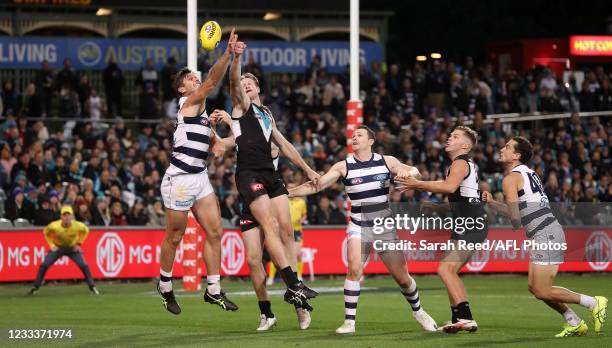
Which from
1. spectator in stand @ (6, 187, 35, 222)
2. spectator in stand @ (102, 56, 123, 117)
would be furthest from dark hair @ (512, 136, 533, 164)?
spectator in stand @ (102, 56, 123, 117)

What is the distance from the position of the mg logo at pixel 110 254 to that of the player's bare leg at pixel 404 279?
42.3 ft

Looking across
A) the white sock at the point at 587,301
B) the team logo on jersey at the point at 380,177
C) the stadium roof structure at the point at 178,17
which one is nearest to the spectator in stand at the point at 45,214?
the stadium roof structure at the point at 178,17

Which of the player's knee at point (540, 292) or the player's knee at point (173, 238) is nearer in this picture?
the player's knee at point (540, 292)

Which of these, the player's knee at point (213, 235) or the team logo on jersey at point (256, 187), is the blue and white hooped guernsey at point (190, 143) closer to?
the team logo on jersey at point (256, 187)

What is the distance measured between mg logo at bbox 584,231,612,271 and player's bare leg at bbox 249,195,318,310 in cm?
1567

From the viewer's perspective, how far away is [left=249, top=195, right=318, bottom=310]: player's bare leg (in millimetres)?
14516

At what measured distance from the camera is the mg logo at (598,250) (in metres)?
29.3

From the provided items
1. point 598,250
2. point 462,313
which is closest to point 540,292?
point 462,313

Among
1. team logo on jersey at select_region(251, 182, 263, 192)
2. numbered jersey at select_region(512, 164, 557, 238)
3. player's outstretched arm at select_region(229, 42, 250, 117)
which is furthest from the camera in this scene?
team logo on jersey at select_region(251, 182, 263, 192)

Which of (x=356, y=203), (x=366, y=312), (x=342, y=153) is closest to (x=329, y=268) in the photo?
(x=342, y=153)

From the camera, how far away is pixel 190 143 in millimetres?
15062

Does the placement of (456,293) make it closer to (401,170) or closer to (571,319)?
(571,319)

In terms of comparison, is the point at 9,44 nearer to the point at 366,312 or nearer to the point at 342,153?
the point at 342,153

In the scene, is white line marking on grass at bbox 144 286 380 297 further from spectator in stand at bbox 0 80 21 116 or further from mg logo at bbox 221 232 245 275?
spectator in stand at bbox 0 80 21 116
